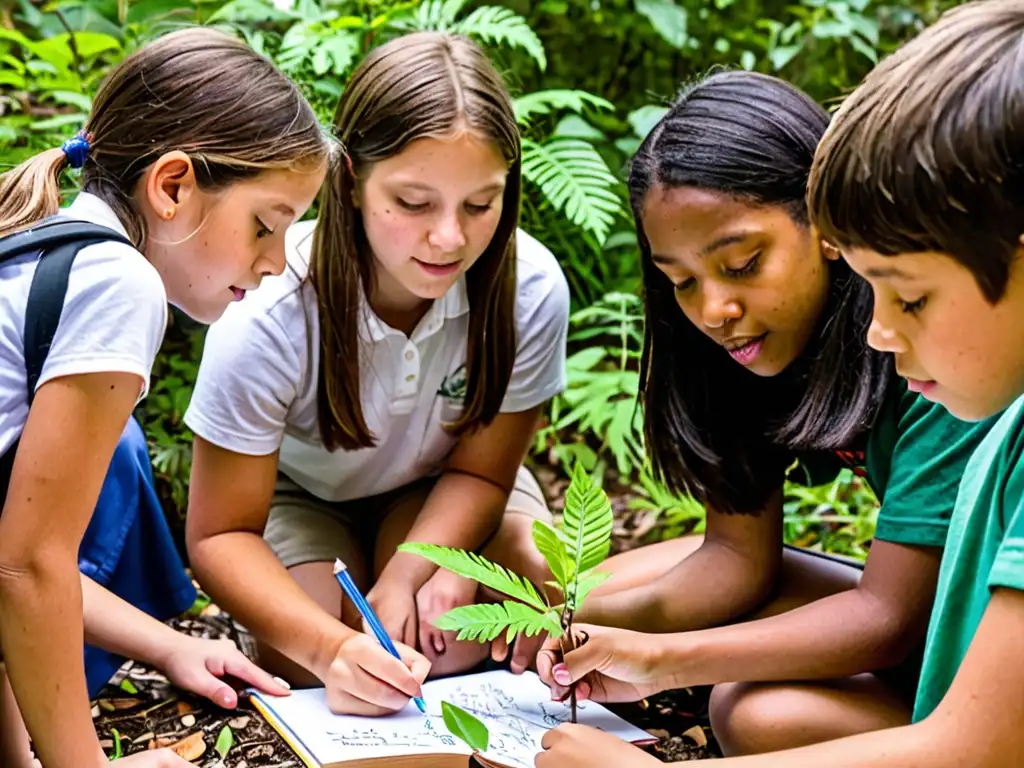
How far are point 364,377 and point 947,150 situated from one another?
125cm

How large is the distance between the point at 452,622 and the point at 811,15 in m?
3.07

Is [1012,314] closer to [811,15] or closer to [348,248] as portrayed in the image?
[348,248]

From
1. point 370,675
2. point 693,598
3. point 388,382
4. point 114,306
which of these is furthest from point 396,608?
point 114,306

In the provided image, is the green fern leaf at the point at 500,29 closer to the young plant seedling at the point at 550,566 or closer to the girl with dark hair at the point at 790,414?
the girl with dark hair at the point at 790,414

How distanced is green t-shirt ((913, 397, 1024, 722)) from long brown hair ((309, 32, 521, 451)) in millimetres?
995

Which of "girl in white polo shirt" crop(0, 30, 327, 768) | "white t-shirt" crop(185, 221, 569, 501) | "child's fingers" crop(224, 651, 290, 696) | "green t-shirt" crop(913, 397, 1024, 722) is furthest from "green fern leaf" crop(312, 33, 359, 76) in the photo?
"green t-shirt" crop(913, 397, 1024, 722)

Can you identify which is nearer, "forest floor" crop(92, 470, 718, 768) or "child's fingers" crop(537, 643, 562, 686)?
"child's fingers" crop(537, 643, 562, 686)

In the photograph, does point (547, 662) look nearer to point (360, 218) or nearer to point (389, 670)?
point (389, 670)

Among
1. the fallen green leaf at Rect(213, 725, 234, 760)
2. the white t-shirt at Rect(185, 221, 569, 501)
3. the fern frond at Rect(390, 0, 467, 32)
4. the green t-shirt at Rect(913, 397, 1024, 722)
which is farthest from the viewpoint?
the fern frond at Rect(390, 0, 467, 32)

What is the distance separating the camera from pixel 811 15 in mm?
3834

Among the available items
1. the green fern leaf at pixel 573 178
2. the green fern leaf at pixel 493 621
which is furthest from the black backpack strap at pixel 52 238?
the green fern leaf at pixel 573 178

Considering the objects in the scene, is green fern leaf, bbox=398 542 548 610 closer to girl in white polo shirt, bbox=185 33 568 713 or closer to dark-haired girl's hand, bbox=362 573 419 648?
girl in white polo shirt, bbox=185 33 568 713

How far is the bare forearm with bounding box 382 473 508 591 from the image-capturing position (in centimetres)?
209

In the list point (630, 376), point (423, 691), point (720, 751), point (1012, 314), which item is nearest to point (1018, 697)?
point (1012, 314)
